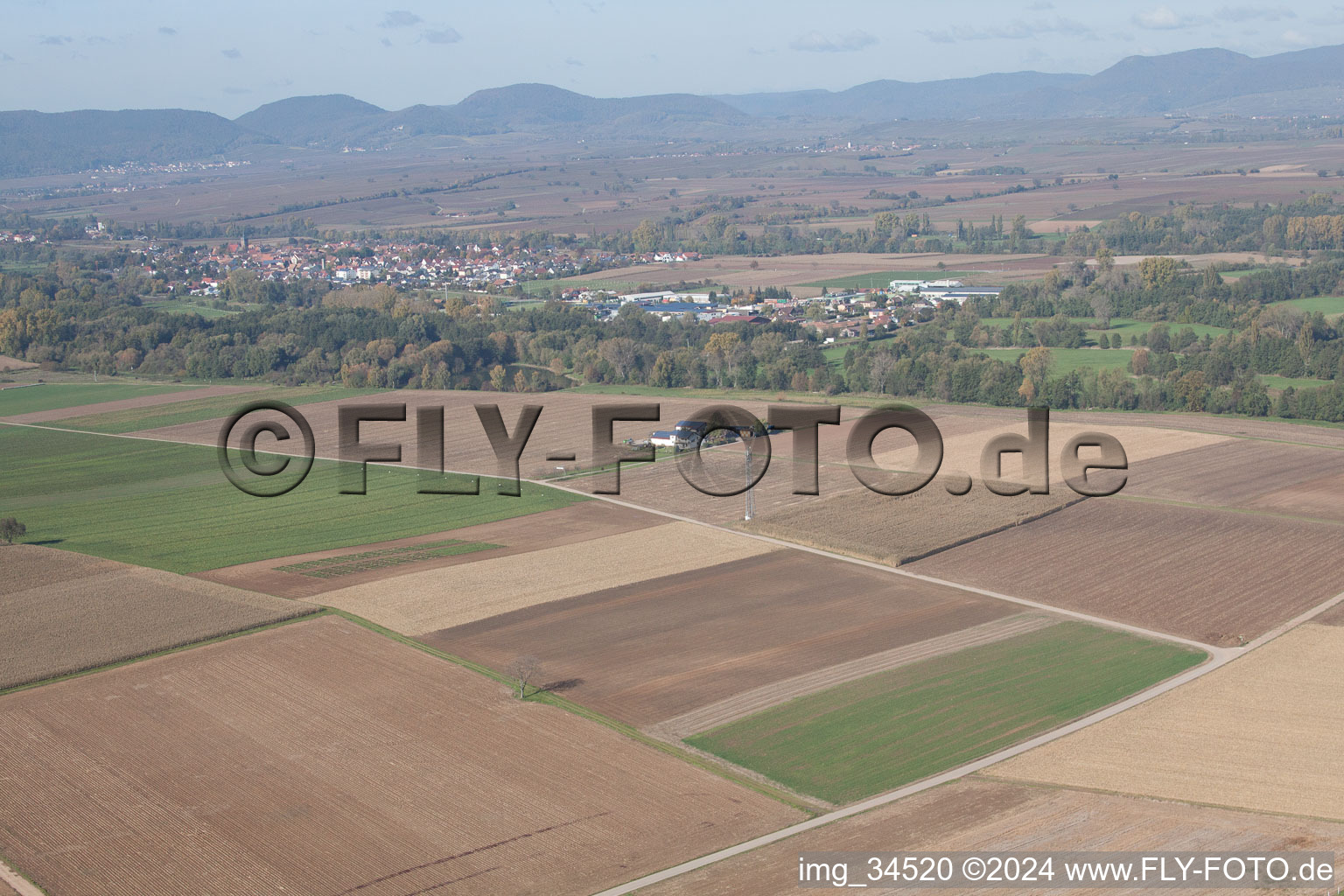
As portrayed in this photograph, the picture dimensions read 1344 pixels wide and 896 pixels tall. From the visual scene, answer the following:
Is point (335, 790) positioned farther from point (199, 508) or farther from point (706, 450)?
point (706, 450)

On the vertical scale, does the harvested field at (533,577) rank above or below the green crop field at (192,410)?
below

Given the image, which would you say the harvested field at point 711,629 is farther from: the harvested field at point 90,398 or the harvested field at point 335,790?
the harvested field at point 90,398

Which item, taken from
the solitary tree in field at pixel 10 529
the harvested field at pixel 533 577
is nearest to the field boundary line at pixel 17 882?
the harvested field at pixel 533 577

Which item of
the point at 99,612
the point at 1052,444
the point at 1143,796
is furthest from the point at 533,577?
the point at 1052,444

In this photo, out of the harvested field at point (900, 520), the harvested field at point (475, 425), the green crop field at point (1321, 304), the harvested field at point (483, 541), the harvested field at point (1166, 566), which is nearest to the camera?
the harvested field at point (1166, 566)

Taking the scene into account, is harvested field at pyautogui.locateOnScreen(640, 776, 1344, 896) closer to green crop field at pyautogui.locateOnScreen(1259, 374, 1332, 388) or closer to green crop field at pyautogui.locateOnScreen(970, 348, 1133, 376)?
green crop field at pyautogui.locateOnScreen(1259, 374, 1332, 388)

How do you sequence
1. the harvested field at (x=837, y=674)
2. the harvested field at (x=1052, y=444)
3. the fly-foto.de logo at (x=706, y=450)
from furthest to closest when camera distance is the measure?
the harvested field at (x=1052, y=444) → the fly-foto.de logo at (x=706, y=450) → the harvested field at (x=837, y=674)
